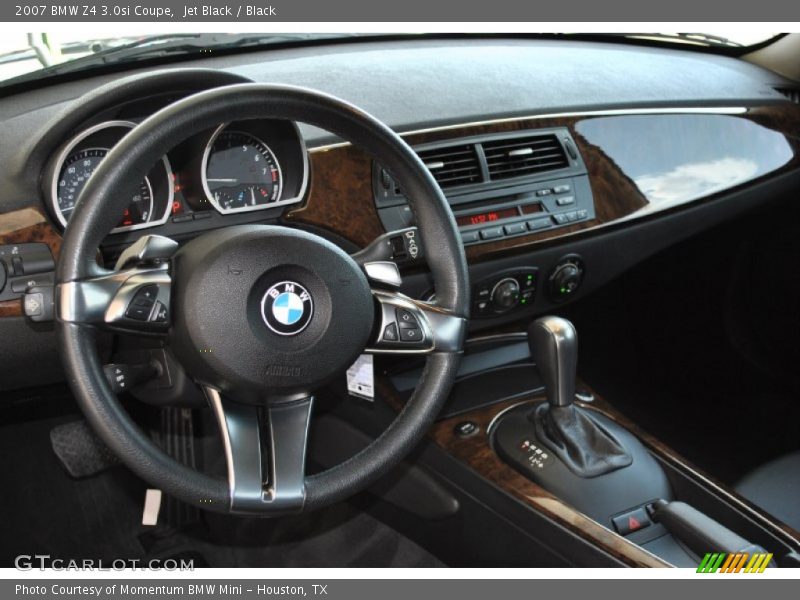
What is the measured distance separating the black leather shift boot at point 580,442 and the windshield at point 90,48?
1003 mm

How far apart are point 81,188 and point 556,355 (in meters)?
0.92

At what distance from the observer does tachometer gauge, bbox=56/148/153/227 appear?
1428 millimetres

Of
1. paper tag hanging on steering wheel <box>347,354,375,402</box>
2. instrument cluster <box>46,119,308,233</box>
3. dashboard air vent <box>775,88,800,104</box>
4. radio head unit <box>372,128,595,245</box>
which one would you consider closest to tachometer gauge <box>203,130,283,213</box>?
instrument cluster <box>46,119,308,233</box>

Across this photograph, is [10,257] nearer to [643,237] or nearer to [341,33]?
[341,33]

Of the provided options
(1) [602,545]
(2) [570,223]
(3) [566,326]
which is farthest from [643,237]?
(1) [602,545]

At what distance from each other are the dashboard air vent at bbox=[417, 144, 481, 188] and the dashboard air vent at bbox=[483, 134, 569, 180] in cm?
4

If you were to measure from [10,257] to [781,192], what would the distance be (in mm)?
1956

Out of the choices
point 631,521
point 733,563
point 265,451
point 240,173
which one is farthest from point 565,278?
point 265,451

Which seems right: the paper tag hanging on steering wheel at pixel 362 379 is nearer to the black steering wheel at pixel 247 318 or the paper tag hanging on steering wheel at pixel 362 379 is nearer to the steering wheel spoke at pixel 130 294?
the black steering wheel at pixel 247 318

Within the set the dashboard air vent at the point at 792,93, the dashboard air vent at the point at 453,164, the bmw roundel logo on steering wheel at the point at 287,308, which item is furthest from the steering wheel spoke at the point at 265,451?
the dashboard air vent at the point at 792,93

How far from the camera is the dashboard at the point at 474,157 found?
4.69 feet

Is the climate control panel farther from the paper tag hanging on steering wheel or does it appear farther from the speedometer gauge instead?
the speedometer gauge

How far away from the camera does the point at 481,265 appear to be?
190 cm

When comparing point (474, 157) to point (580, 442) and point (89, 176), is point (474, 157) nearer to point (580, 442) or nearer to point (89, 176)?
point (580, 442)
